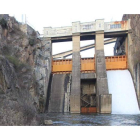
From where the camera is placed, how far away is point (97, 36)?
2530cm

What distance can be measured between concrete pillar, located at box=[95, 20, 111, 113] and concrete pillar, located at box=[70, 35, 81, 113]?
85.1 inches

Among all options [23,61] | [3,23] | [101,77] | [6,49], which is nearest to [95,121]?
[101,77]

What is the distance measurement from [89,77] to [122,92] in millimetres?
4361

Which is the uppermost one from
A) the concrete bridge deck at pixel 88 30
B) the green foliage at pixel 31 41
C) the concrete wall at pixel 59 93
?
the concrete bridge deck at pixel 88 30

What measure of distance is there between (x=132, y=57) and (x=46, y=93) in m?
11.2

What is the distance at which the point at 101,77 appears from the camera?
22.4 metres

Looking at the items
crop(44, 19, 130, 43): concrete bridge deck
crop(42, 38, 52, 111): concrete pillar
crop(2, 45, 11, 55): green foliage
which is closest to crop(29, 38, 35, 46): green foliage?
crop(42, 38, 52, 111): concrete pillar

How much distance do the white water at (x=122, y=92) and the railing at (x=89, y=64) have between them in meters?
0.99

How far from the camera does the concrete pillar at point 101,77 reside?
1922 cm

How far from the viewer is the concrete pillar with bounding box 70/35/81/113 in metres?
20.2

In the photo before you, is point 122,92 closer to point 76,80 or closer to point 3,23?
point 76,80

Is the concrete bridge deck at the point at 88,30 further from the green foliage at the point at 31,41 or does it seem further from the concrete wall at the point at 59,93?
the concrete wall at the point at 59,93

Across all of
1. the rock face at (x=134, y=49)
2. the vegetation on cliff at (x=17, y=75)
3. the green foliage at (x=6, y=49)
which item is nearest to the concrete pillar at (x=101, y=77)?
the rock face at (x=134, y=49)

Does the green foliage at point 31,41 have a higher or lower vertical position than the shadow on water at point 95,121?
higher
